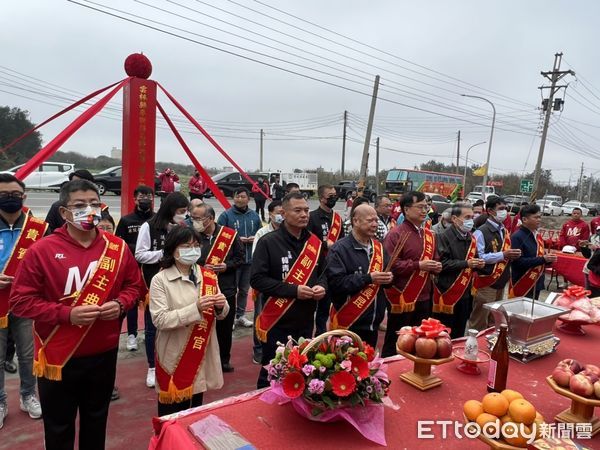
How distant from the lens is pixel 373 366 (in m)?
1.67

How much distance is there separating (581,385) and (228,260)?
9.23 feet

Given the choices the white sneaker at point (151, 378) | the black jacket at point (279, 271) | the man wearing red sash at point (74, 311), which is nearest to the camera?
the man wearing red sash at point (74, 311)

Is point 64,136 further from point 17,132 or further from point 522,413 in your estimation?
point 17,132

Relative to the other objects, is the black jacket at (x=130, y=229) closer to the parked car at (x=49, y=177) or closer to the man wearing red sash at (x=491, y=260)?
the man wearing red sash at (x=491, y=260)

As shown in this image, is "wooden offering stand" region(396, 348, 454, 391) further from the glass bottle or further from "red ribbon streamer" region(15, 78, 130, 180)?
"red ribbon streamer" region(15, 78, 130, 180)

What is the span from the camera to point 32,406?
3.01m

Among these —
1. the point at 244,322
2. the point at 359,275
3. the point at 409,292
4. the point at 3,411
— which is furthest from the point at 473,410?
the point at 244,322

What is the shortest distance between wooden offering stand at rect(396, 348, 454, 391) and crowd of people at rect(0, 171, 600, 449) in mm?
937

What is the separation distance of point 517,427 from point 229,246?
2823 millimetres

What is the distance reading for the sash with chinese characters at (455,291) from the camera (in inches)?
167

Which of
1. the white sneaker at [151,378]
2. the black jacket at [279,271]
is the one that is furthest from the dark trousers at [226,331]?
the black jacket at [279,271]

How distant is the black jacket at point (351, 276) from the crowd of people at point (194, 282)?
0.01 m

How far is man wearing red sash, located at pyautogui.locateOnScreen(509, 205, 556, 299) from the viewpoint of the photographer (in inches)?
186

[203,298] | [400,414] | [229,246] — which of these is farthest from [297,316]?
[400,414]
